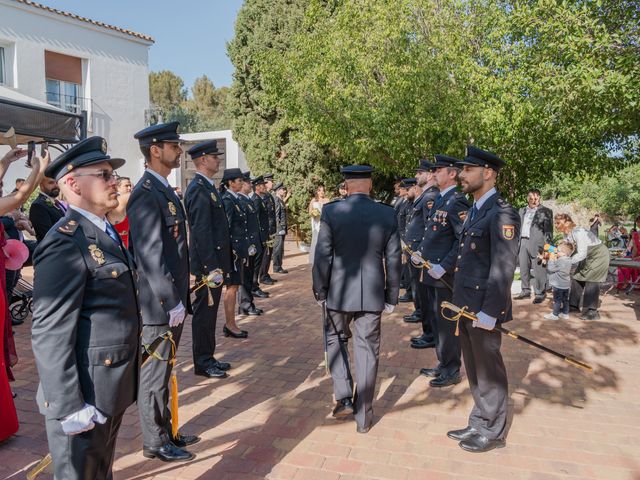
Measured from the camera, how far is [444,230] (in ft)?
18.6

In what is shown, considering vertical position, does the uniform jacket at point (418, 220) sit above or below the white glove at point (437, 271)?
above

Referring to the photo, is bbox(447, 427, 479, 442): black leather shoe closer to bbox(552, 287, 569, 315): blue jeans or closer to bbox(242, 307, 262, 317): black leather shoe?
bbox(242, 307, 262, 317): black leather shoe

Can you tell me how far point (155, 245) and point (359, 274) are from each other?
1636 mm

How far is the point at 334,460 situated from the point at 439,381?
1.89 meters

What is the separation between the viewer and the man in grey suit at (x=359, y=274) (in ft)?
14.1

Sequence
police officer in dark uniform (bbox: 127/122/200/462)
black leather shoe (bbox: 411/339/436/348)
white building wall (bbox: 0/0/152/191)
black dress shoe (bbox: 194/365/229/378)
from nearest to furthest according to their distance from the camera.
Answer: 1. police officer in dark uniform (bbox: 127/122/200/462)
2. black dress shoe (bbox: 194/365/229/378)
3. black leather shoe (bbox: 411/339/436/348)
4. white building wall (bbox: 0/0/152/191)

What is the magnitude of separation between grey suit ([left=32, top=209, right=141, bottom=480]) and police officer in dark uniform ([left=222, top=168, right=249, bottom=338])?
3.92 meters

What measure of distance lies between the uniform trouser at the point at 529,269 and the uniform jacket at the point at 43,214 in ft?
25.5

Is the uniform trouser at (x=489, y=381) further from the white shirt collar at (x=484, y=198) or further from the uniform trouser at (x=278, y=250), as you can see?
the uniform trouser at (x=278, y=250)

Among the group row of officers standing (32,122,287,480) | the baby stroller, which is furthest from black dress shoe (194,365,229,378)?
the baby stroller

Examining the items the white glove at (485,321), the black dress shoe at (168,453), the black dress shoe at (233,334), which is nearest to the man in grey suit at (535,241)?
the black dress shoe at (233,334)

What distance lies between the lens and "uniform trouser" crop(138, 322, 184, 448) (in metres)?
3.71

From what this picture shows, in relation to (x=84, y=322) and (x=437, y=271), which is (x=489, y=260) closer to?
(x=437, y=271)

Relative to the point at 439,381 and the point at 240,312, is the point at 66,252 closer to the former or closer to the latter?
the point at 439,381
